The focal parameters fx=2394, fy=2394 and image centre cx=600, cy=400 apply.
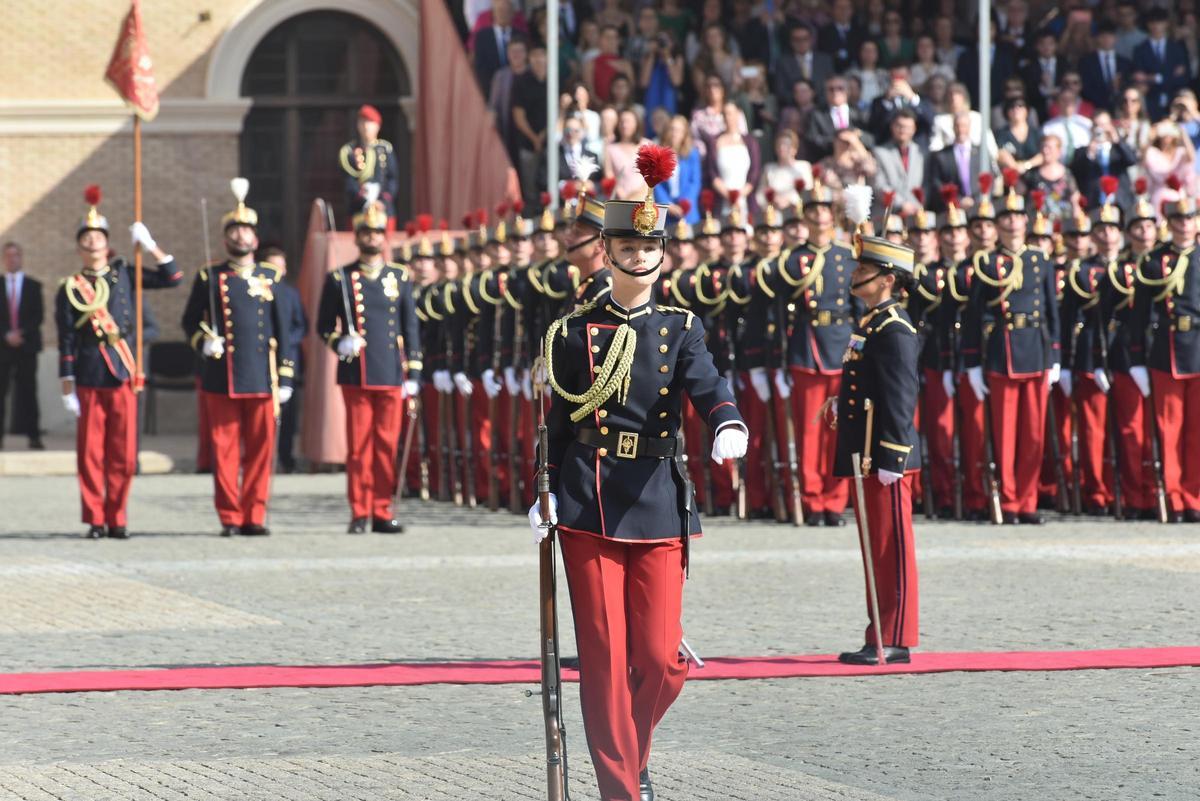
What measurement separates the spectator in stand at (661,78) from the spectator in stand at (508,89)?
3.55 ft

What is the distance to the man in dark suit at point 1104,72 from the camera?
20.8m

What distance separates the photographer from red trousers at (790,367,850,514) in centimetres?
1489

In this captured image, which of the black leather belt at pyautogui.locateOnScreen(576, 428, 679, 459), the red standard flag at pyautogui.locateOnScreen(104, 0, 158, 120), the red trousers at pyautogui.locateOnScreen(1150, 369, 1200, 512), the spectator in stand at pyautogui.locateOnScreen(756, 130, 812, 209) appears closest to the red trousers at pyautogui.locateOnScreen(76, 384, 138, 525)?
the red standard flag at pyautogui.locateOnScreen(104, 0, 158, 120)

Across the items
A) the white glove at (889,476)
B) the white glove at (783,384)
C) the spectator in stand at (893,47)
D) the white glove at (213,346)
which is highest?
the spectator in stand at (893,47)

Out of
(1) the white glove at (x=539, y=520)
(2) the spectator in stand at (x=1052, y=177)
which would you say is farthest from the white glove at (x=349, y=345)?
(1) the white glove at (x=539, y=520)

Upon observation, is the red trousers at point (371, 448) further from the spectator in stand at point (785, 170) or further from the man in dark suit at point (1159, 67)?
the man in dark suit at point (1159, 67)

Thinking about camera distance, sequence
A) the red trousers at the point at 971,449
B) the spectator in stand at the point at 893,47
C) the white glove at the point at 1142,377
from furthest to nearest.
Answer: the spectator in stand at the point at 893,47 → the red trousers at the point at 971,449 → the white glove at the point at 1142,377

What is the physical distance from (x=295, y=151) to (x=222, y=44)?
1498mm

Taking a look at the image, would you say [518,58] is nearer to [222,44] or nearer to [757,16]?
[757,16]

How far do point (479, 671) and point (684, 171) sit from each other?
36.1 feet

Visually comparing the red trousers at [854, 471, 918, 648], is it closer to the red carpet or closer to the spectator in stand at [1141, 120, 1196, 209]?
the red carpet

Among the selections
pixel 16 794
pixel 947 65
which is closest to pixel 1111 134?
pixel 947 65

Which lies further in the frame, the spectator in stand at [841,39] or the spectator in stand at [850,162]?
the spectator in stand at [841,39]

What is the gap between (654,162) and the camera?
6.38 metres
